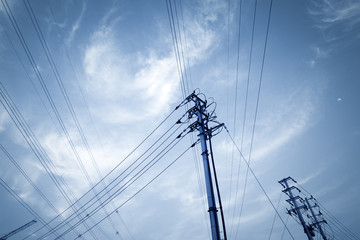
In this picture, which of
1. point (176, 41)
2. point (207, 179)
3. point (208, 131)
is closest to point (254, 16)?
point (176, 41)

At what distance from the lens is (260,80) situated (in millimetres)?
10461

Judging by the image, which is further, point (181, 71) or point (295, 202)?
point (295, 202)

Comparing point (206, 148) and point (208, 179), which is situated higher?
point (206, 148)

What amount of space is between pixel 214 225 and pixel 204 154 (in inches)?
137

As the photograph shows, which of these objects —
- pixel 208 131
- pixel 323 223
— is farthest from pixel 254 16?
pixel 323 223

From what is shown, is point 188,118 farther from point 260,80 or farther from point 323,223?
point 323,223

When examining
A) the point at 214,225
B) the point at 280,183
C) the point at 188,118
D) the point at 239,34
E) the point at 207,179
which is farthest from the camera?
the point at 280,183

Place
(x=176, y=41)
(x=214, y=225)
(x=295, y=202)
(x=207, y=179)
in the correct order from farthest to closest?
(x=295, y=202) → (x=176, y=41) → (x=207, y=179) → (x=214, y=225)

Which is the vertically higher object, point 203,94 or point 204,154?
point 203,94

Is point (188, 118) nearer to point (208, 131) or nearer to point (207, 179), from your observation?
point (208, 131)

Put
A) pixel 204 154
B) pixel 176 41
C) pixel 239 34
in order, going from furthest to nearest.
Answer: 1. pixel 176 41
2. pixel 239 34
3. pixel 204 154

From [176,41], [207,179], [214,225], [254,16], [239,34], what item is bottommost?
[214,225]

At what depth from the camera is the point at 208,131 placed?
406 inches

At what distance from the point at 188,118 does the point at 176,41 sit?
17.6 ft
